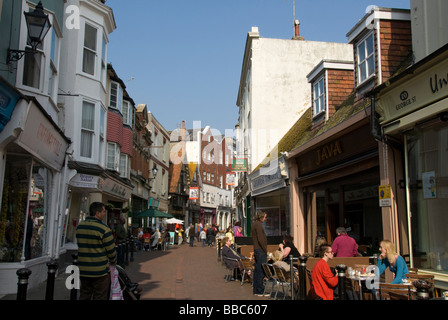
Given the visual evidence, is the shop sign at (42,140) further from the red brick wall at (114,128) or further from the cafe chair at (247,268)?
the red brick wall at (114,128)

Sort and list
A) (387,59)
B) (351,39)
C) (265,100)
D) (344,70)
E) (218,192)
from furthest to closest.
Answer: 1. (218,192)
2. (265,100)
3. (344,70)
4. (351,39)
5. (387,59)

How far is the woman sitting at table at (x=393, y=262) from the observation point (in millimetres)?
6328

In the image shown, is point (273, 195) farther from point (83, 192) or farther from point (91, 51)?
point (91, 51)

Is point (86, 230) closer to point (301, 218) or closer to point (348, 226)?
point (348, 226)

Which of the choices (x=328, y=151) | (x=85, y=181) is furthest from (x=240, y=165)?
Result: (x=328, y=151)

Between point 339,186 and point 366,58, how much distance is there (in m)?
3.59

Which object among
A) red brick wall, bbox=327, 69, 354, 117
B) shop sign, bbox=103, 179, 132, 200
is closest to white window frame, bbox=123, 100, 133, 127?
shop sign, bbox=103, 179, 132, 200

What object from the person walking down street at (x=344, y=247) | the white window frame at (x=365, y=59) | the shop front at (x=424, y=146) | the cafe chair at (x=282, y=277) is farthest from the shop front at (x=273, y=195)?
the shop front at (x=424, y=146)

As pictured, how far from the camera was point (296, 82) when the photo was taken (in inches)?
918

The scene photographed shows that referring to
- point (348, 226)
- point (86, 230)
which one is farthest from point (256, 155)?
point (86, 230)

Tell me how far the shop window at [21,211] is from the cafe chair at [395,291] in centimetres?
748

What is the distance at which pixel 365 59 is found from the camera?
1044 centimetres

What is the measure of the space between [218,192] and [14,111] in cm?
6000

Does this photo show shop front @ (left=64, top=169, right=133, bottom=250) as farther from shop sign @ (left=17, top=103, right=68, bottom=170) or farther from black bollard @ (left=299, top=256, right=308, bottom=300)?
black bollard @ (left=299, top=256, right=308, bottom=300)
